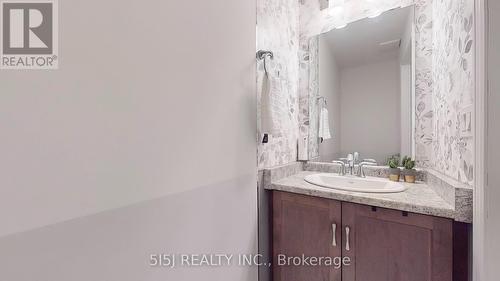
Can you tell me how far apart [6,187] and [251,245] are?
1.03 metres

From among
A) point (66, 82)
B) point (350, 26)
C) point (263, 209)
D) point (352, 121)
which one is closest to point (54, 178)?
point (66, 82)

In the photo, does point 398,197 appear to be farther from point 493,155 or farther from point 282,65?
point 282,65

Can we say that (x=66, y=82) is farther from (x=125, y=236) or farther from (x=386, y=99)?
(x=386, y=99)

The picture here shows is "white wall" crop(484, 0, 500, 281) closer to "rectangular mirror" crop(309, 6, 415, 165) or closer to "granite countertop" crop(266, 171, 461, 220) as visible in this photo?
"granite countertop" crop(266, 171, 461, 220)

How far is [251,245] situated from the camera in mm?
1238

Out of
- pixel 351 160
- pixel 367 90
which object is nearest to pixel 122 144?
pixel 351 160

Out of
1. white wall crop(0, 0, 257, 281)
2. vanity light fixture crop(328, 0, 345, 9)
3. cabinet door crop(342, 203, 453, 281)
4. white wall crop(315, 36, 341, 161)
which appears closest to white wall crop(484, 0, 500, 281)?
cabinet door crop(342, 203, 453, 281)

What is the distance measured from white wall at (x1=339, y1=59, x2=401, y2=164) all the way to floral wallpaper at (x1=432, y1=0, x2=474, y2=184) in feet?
0.76

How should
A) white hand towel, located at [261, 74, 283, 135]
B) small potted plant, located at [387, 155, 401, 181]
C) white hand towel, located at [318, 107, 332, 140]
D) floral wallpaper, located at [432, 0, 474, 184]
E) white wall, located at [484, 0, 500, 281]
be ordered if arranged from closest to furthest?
white wall, located at [484, 0, 500, 281], floral wallpaper, located at [432, 0, 474, 184], white hand towel, located at [261, 74, 283, 135], small potted plant, located at [387, 155, 401, 181], white hand towel, located at [318, 107, 332, 140]

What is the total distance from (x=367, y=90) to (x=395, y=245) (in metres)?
1.00

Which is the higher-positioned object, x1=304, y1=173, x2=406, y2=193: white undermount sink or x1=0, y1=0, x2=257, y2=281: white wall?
x1=0, y1=0, x2=257, y2=281: white wall

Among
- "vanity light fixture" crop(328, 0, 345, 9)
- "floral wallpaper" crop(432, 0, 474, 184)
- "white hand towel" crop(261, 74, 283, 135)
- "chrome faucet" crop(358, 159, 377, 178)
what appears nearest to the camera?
"floral wallpaper" crop(432, 0, 474, 184)

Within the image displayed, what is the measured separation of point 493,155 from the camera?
0.69m

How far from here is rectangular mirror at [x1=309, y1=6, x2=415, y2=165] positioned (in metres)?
1.43
